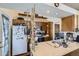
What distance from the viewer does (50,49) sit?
1.63 meters

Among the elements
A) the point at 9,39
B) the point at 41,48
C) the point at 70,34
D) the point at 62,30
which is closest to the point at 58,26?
the point at 62,30

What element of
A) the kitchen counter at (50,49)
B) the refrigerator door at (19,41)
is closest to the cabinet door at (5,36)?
the refrigerator door at (19,41)

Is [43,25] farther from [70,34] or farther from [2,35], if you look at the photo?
[2,35]

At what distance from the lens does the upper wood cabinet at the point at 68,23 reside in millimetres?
1592

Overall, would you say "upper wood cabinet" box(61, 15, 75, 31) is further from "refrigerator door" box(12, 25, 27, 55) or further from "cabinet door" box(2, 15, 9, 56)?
"cabinet door" box(2, 15, 9, 56)

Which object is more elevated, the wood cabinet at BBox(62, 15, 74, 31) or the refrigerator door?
the wood cabinet at BBox(62, 15, 74, 31)

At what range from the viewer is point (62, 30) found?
161cm

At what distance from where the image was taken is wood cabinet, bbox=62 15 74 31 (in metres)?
1.59

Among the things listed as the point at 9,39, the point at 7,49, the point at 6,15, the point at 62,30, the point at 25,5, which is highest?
the point at 25,5

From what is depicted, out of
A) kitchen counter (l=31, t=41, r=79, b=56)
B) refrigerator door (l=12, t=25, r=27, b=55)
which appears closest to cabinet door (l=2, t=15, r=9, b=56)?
refrigerator door (l=12, t=25, r=27, b=55)

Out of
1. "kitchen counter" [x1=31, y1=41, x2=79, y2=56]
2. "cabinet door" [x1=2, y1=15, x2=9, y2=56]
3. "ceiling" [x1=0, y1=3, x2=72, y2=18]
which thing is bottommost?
"kitchen counter" [x1=31, y1=41, x2=79, y2=56]

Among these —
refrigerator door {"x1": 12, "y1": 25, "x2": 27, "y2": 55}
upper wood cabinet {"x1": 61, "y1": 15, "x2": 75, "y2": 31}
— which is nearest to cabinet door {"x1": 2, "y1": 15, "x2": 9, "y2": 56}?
refrigerator door {"x1": 12, "y1": 25, "x2": 27, "y2": 55}

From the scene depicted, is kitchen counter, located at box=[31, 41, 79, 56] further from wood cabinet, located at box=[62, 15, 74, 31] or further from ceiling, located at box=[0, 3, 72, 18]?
ceiling, located at box=[0, 3, 72, 18]

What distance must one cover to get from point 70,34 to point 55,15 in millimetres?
328
